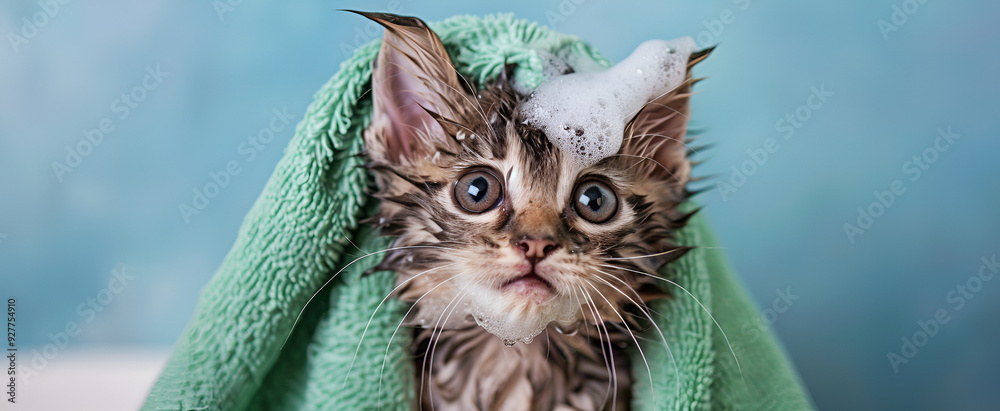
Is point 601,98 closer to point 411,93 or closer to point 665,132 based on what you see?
point 665,132

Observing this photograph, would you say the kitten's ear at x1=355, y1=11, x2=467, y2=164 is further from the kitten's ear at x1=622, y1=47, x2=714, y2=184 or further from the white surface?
the white surface

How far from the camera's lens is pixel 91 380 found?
1.23m

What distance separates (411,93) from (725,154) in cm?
81

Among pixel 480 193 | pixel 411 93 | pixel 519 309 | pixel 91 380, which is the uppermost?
pixel 411 93

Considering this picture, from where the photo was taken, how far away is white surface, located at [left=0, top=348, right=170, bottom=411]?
1186 millimetres

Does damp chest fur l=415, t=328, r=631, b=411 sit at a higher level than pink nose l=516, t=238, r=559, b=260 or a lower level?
lower

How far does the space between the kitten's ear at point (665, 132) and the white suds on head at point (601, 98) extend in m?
0.01

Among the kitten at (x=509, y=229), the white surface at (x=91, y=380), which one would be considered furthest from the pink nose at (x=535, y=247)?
the white surface at (x=91, y=380)

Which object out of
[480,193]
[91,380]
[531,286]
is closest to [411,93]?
[480,193]

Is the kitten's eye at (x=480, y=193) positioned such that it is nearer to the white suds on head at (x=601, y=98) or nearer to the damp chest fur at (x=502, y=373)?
the white suds on head at (x=601, y=98)

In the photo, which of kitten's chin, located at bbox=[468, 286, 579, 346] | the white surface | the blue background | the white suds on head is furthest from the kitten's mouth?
the white surface

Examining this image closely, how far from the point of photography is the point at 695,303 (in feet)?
2.55

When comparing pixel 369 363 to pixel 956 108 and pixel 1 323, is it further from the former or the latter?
pixel 956 108

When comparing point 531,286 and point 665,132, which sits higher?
point 665,132
